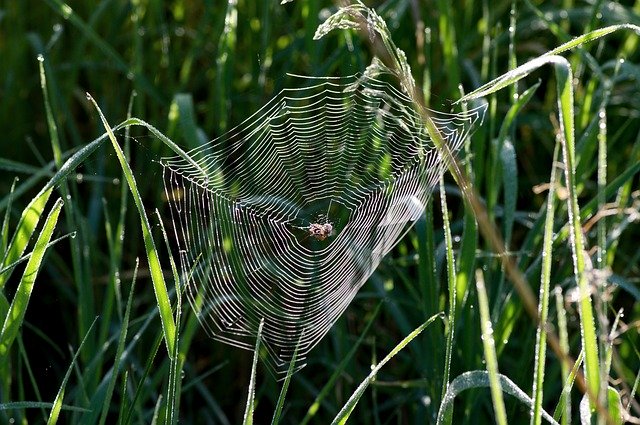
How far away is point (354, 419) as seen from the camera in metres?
2.07

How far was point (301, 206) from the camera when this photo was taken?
2146mm

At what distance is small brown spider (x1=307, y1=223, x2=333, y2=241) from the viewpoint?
2.07m

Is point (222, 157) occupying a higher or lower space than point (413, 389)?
higher

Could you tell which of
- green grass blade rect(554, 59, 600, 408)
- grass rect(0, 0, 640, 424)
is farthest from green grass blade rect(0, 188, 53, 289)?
green grass blade rect(554, 59, 600, 408)

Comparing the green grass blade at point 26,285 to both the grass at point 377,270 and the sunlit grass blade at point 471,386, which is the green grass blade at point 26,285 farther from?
the sunlit grass blade at point 471,386

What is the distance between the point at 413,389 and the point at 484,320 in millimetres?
1017

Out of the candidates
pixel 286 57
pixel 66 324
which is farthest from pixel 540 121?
pixel 66 324

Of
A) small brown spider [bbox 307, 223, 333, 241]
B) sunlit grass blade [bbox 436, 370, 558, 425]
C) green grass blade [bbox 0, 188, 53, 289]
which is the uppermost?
green grass blade [bbox 0, 188, 53, 289]

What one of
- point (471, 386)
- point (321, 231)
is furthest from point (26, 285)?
point (321, 231)

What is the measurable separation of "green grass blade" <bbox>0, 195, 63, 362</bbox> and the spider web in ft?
1.71

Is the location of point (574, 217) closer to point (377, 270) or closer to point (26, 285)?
point (26, 285)

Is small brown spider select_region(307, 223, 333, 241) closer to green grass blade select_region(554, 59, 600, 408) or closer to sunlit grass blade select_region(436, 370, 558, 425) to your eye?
sunlit grass blade select_region(436, 370, 558, 425)

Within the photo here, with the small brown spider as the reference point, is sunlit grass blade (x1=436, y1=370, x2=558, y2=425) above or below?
below

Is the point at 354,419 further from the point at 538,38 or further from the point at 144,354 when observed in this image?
the point at 538,38
